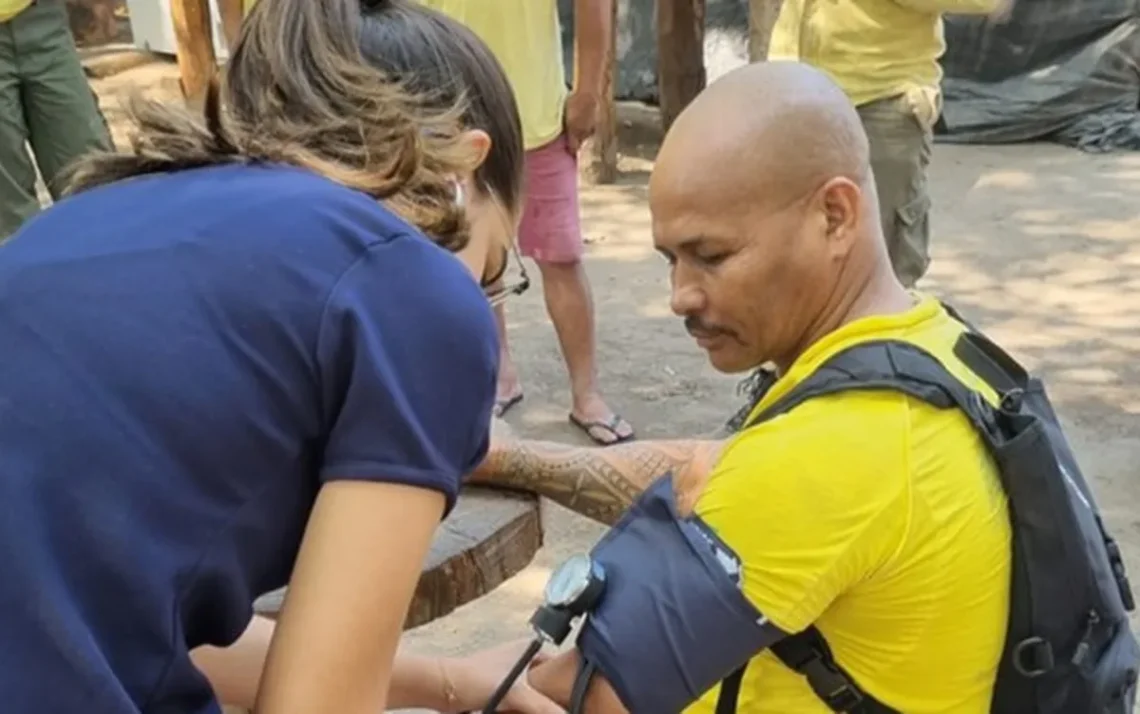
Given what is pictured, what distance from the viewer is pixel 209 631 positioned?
3.82 ft

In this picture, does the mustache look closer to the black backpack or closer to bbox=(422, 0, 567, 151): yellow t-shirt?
the black backpack

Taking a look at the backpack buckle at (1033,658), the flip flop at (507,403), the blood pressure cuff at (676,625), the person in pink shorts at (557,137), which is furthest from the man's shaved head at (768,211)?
the flip flop at (507,403)

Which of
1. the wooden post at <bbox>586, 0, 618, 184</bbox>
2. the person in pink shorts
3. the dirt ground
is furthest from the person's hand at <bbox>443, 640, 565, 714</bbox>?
the wooden post at <bbox>586, 0, 618, 184</bbox>

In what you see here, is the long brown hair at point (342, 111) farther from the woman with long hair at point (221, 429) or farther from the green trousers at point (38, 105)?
the green trousers at point (38, 105)

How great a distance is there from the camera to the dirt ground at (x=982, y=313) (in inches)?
164

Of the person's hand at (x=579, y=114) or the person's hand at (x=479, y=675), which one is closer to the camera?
the person's hand at (x=479, y=675)

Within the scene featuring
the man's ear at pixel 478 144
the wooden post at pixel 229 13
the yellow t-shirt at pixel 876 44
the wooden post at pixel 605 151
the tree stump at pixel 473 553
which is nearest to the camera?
the man's ear at pixel 478 144

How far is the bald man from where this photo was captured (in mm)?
1444

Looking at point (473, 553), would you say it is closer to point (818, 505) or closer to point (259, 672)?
point (259, 672)

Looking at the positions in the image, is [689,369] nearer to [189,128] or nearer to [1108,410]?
[1108,410]

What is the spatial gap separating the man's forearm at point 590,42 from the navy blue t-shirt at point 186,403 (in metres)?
3.20

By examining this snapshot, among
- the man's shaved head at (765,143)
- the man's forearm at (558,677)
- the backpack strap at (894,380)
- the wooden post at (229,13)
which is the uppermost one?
the man's shaved head at (765,143)

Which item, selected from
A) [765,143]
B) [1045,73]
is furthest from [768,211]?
[1045,73]

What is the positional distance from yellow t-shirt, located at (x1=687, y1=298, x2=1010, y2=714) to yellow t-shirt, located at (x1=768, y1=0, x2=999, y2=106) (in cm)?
268
